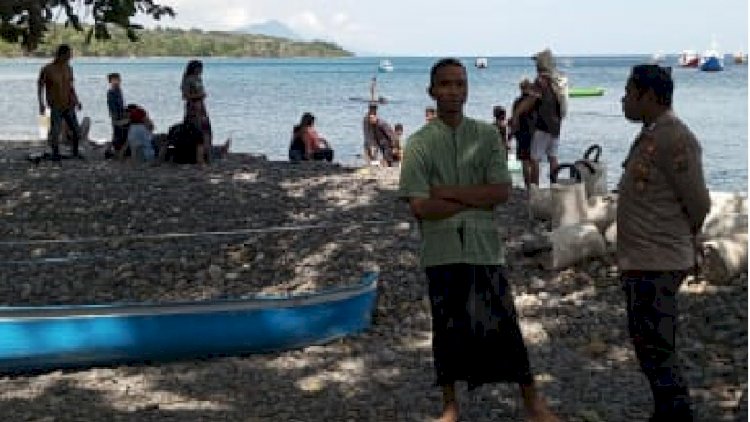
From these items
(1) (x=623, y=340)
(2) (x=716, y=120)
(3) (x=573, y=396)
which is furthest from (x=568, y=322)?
(2) (x=716, y=120)

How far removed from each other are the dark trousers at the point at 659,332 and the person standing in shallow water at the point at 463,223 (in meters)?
0.61

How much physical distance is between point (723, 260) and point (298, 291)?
3.90 meters

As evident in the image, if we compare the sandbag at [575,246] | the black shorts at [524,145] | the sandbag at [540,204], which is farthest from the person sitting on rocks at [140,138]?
the sandbag at [575,246]

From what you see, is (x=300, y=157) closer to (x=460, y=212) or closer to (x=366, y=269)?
(x=366, y=269)

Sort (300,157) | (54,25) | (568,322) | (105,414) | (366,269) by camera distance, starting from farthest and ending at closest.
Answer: (300,157) → (54,25) → (366,269) → (568,322) → (105,414)

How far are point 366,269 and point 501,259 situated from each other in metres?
5.43

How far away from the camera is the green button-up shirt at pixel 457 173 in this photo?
5828mm

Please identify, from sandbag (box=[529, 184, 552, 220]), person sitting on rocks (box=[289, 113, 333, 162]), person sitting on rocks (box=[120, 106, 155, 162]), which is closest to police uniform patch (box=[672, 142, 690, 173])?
sandbag (box=[529, 184, 552, 220])

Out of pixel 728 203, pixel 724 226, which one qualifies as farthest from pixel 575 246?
pixel 728 203

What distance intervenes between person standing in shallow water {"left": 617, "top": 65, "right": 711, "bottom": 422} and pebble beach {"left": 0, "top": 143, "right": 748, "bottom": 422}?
3.09 feet

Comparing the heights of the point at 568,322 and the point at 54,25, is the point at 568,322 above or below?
below

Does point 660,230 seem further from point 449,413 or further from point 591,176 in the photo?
point 591,176

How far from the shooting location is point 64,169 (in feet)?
61.2

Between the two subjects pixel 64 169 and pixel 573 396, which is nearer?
pixel 573 396
